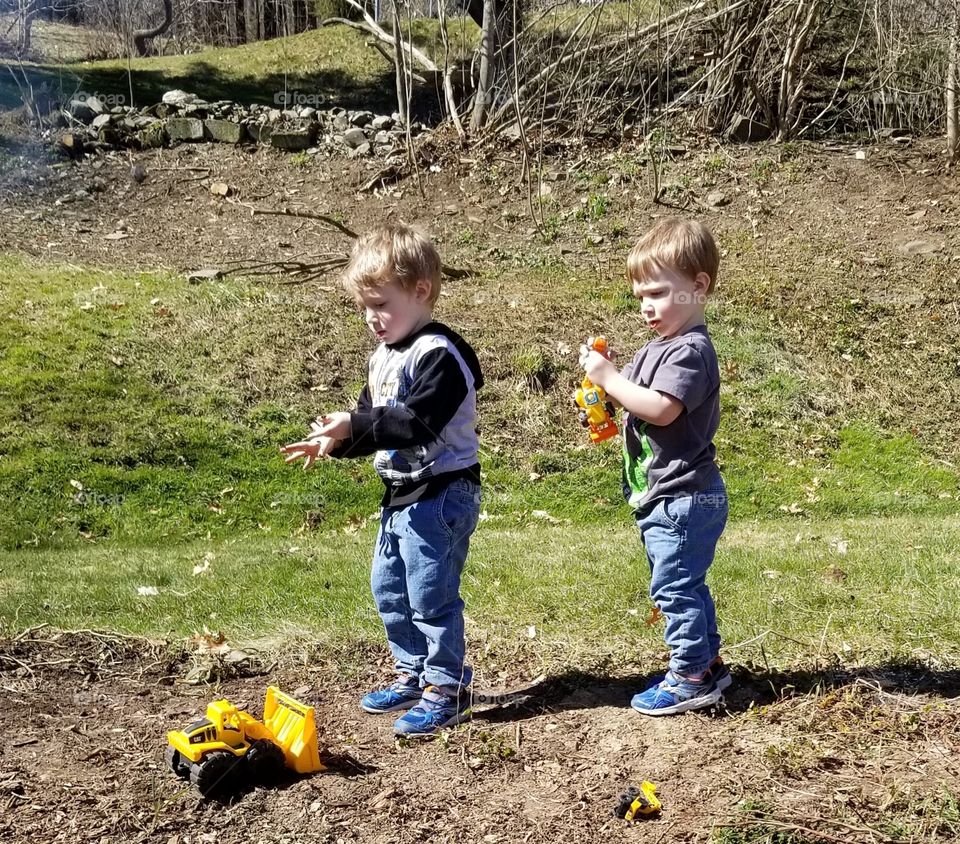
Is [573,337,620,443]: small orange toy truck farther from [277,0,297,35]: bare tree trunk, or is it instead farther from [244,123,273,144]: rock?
[277,0,297,35]: bare tree trunk

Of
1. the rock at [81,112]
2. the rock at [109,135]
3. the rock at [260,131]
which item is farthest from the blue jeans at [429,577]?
the rock at [81,112]

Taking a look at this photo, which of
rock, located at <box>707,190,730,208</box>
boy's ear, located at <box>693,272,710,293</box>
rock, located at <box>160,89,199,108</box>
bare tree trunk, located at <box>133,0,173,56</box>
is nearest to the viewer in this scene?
boy's ear, located at <box>693,272,710,293</box>

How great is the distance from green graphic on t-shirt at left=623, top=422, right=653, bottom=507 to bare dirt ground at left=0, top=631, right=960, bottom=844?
0.75m

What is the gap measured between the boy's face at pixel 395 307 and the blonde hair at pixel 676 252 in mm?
711

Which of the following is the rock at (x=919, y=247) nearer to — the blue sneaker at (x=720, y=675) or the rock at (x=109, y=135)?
the blue sneaker at (x=720, y=675)

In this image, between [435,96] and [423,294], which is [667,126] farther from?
[423,294]

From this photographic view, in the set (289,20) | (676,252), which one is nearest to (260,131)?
(289,20)

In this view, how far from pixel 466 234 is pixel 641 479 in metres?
9.62

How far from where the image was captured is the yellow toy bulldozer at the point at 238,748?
2.97 m

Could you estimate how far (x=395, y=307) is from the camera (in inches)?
135

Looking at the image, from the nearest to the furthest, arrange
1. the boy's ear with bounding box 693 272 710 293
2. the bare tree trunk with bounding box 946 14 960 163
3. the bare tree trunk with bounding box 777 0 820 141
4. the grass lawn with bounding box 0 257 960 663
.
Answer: the boy's ear with bounding box 693 272 710 293, the grass lawn with bounding box 0 257 960 663, the bare tree trunk with bounding box 946 14 960 163, the bare tree trunk with bounding box 777 0 820 141

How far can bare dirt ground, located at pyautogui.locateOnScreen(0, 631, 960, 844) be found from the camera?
2.70 meters

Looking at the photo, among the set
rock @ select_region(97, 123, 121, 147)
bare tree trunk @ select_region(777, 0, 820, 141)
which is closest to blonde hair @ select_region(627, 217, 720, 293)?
bare tree trunk @ select_region(777, 0, 820, 141)

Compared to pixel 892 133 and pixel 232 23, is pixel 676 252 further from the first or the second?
pixel 232 23
